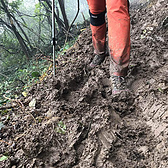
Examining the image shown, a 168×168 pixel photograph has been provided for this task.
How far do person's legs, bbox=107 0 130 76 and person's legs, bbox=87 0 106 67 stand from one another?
0.63 m

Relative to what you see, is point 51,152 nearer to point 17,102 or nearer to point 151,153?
point 151,153

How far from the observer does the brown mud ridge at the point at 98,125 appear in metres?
1.06

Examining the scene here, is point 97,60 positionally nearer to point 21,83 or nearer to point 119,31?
point 119,31


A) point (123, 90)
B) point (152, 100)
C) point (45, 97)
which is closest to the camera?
point (152, 100)

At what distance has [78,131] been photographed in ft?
3.99

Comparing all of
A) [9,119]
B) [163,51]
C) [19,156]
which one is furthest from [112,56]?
[9,119]

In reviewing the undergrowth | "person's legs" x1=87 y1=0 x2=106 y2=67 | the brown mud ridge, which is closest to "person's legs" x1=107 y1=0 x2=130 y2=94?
the brown mud ridge

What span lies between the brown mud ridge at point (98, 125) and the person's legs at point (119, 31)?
380 mm

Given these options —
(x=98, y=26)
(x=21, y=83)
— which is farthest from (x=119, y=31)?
(x=21, y=83)

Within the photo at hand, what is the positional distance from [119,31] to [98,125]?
3.12 ft

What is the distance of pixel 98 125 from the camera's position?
4.02 feet

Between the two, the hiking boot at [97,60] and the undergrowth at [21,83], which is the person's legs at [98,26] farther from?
the undergrowth at [21,83]

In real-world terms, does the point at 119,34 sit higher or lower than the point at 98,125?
higher

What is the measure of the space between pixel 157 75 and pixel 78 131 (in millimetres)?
1130
